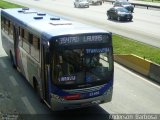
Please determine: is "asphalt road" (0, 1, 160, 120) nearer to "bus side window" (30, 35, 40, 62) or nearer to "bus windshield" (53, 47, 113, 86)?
"bus windshield" (53, 47, 113, 86)

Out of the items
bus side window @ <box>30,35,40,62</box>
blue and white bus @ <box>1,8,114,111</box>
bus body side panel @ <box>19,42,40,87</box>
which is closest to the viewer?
blue and white bus @ <box>1,8,114,111</box>

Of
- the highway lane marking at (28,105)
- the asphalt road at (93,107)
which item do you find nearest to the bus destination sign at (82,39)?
the asphalt road at (93,107)

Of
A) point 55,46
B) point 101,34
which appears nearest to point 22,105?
point 55,46

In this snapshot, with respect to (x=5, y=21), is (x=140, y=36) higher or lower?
lower

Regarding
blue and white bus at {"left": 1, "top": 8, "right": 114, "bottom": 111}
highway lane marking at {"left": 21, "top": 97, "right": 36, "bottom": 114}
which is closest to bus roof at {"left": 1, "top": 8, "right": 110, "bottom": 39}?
blue and white bus at {"left": 1, "top": 8, "right": 114, "bottom": 111}

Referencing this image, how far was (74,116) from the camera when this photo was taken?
11.9 meters

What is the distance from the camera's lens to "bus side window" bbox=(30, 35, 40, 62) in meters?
12.4

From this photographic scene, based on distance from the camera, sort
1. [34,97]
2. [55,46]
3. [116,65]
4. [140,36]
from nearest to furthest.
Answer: [55,46] → [34,97] → [116,65] → [140,36]

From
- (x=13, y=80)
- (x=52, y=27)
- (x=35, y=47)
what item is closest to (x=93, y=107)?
(x=35, y=47)

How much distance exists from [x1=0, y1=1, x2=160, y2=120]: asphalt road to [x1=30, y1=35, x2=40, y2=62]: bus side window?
177cm

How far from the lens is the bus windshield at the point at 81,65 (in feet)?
35.8

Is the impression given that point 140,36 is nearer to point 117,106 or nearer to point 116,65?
point 116,65

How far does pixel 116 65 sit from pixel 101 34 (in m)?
8.09

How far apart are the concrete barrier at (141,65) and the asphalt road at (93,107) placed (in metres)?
0.45
